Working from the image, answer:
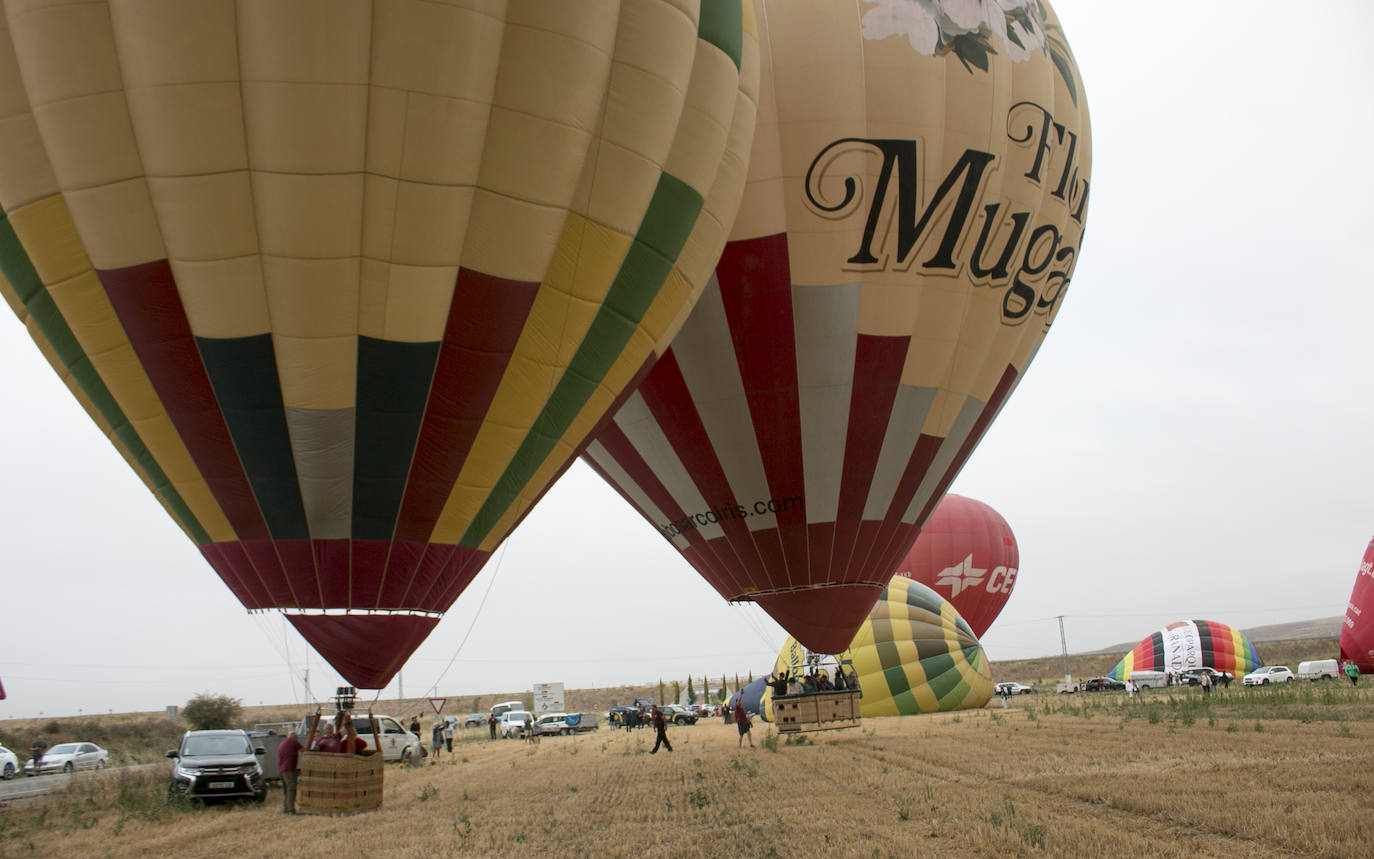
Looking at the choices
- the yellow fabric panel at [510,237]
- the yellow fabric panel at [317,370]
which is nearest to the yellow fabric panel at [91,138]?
the yellow fabric panel at [317,370]

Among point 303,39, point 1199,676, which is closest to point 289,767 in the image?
point 303,39

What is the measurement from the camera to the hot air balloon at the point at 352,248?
21.4ft

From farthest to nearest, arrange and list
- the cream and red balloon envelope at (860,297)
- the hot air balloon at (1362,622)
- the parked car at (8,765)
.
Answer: the hot air balloon at (1362,622) < the parked car at (8,765) < the cream and red balloon envelope at (860,297)

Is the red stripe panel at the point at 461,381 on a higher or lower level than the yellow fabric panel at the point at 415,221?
lower

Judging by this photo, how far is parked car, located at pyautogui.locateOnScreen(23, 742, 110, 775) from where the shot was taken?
22.9m

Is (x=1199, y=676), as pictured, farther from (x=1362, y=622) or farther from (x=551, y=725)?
(x=551, y=725)

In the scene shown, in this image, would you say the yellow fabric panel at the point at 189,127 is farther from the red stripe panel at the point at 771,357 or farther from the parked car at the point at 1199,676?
the parked car at the point at 1199,676

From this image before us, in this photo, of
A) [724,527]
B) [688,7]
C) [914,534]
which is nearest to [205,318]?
[688,7]

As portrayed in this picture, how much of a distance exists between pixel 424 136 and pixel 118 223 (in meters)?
2.17

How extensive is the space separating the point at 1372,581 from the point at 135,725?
4356 centimetres

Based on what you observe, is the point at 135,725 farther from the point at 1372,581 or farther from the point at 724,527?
the point at 1372,581

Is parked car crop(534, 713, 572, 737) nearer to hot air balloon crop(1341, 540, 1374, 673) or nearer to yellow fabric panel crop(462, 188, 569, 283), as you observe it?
hot air balloon crop(1341, 540, 1374, 673)

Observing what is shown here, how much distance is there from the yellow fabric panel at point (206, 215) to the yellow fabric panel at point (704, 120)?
330cm

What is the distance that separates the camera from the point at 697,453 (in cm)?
1295
